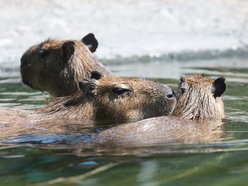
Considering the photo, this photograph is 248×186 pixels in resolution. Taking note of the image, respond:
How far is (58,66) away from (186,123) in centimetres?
194

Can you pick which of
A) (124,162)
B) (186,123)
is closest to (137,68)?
(186,123)

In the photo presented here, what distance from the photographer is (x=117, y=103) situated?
7.21 metres

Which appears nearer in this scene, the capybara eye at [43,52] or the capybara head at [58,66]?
the capybara head at [58,66]

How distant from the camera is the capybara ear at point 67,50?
7.79 metres

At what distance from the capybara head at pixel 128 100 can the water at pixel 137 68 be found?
2.04 ft

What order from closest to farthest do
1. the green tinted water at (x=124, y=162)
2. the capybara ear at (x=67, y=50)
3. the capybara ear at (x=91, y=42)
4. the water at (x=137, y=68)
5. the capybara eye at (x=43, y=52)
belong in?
the green tinted water at (x=124, y=162), the water at (x=137, y=68), the capybara ear at (x=67, y=50), the capybara eye at (x=43, y=52), the capybara ear at (x=91, y=42)

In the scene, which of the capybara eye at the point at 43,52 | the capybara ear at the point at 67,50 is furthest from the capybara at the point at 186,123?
the capybara eye at the point at 43,52

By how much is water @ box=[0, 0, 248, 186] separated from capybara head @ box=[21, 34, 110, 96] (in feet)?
1.61

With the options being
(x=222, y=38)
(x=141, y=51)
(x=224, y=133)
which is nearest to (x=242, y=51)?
(x=222, y=38)

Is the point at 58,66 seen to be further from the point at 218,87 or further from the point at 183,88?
the point at 218,87

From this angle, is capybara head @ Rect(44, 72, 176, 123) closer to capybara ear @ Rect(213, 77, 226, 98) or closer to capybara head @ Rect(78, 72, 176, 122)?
capybara head @ Rect(78, 72, 176, 122)

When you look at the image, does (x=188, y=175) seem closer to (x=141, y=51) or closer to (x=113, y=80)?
(x=113, y=80)

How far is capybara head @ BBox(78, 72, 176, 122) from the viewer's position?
281 inches

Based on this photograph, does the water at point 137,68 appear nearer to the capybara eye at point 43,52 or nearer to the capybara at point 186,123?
the capybara at point 186,123
